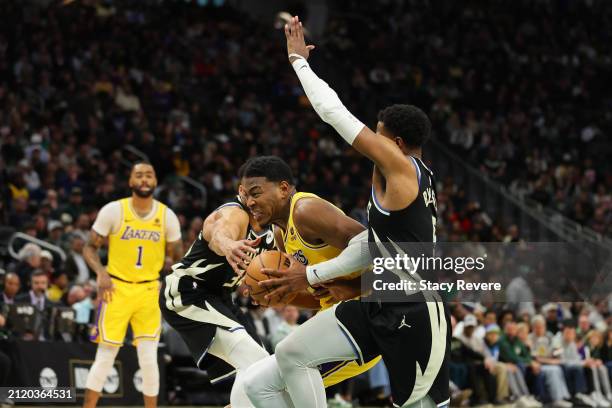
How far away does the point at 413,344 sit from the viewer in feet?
17.0

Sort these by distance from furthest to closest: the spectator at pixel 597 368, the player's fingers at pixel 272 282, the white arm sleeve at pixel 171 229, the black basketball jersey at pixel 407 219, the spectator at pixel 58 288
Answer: the spectator at pixel 597 368
the spectator at pixel 58 288
the white arm sleeve at pixel 171 229
the player's fingers at pixel 272 282
the black basketball jersey at pixel 407 219

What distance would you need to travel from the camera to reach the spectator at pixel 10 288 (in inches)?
413

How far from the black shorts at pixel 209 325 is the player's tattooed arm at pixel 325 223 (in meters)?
1.53

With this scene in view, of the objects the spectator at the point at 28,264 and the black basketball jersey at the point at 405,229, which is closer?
the black basketball jersey at the point at 405,229

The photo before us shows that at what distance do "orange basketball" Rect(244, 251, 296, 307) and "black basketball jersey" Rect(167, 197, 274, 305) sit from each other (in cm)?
118

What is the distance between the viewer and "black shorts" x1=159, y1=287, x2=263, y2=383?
6.77 m

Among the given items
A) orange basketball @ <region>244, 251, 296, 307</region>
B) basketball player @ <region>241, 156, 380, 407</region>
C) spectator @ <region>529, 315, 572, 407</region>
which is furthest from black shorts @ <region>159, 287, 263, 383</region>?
spectator @ <region>529, 315, 572, 407</region>

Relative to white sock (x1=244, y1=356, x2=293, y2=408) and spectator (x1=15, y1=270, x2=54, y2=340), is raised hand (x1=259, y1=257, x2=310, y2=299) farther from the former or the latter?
spectator (x1=15, y1=270, x2=54, y2=340)

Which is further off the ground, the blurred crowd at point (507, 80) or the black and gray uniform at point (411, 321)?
the blurred crowd at point (507, 80)

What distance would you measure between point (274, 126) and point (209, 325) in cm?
1267

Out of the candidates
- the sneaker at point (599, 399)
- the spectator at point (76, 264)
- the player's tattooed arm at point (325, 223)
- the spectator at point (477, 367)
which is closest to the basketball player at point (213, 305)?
the player's tattooed arm at point (325, 223)

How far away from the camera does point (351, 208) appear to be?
17406 millimetres

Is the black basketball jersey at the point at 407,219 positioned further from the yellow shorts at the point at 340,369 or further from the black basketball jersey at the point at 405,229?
the yellow shorts at the point at 340,369

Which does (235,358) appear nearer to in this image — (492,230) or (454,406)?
(454,406)
